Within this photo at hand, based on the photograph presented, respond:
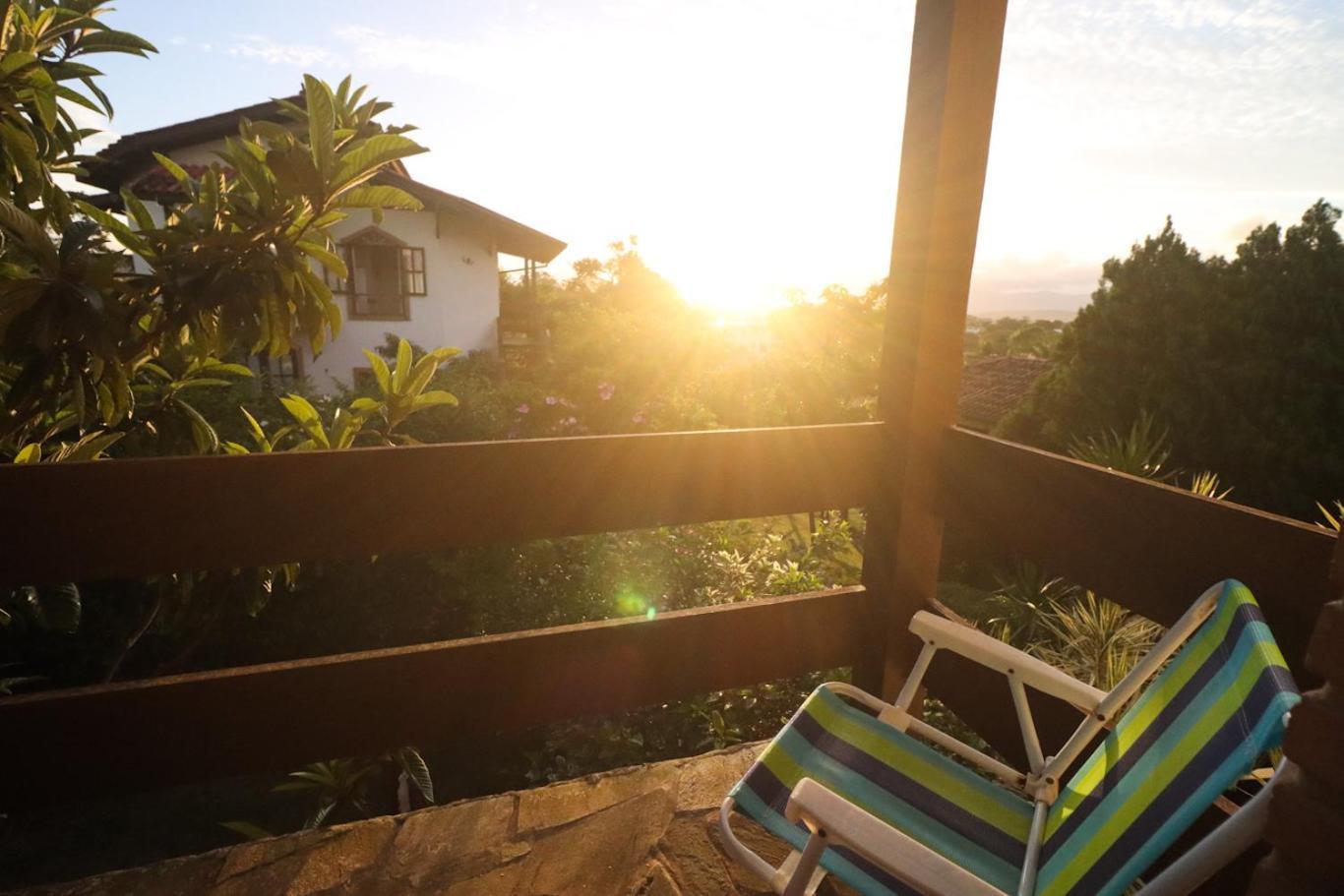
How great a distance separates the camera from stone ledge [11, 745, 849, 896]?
1.64 meters

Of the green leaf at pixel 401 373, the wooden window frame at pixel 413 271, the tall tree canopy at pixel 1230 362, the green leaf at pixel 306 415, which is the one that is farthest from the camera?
the wooden window frame at pixel 413 271

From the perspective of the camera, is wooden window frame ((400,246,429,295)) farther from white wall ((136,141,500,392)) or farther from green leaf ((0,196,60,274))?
green leaf ((0,196,60,274))

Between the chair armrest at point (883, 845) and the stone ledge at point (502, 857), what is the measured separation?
830mm

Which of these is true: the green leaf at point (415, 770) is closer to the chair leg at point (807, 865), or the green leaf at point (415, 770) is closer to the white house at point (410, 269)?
the chair leg at point (807, 865)

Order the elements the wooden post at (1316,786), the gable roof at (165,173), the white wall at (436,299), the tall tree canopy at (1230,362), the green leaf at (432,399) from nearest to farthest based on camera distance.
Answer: the wooden post at (1316,786) < the green leaf at (432,399) < the tall tree canopy at (1230,362) < the gable roof at (165,173) < the white wall at (436,299)

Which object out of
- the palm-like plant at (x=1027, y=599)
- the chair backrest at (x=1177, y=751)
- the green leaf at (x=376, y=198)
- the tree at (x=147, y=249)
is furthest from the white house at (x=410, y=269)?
the chair backrest at (x=1177, y=751)

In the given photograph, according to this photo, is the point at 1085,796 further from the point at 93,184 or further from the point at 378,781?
the point at 93,184

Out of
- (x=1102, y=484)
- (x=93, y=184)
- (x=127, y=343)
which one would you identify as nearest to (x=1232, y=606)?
(x=1102, y=484)

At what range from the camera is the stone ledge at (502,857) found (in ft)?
5.40

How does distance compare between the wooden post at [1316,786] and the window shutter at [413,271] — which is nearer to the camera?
the wooden post at [1316,786]

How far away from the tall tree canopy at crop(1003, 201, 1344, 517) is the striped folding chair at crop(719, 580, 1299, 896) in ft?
37.8

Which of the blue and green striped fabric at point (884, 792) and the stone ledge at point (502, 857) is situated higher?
the blue and green striped fabric at point (884, 792)

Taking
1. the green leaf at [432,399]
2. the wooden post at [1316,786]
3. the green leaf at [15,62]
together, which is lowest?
the wooden post at [1316,786]

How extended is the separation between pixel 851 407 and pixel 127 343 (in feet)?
34.5
